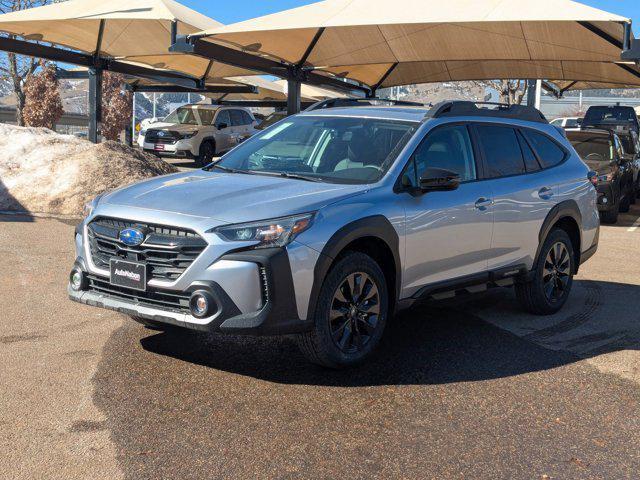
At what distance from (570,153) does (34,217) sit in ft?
24.0

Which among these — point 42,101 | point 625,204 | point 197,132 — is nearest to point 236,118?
point 197,132

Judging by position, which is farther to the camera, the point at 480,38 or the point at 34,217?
the point at 480,38

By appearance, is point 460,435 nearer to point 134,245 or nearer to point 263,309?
point 263,309

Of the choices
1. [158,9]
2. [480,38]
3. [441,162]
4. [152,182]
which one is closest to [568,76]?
[480,38]

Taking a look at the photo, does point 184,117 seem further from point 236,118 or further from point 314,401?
point 314,401

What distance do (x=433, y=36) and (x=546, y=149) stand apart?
9.42 meters

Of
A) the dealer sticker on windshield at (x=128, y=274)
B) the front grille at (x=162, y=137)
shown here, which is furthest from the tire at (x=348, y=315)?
the front grille at (x=162, y=137)

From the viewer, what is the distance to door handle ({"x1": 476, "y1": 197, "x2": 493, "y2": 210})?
6.21m

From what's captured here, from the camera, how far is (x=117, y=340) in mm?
5910

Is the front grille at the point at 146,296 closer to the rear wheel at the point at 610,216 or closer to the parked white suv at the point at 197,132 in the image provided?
the rear wheel at the point at 610,216

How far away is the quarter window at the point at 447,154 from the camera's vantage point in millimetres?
5922

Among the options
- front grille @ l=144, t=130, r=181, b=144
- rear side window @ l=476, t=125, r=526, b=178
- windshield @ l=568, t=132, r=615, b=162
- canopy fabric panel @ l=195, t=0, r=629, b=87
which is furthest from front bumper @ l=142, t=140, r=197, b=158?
rear side window @ l=476, t=125, r=526, b=178

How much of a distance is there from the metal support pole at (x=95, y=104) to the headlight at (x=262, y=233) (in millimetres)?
15255

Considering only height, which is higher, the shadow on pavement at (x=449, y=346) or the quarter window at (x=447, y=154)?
the quarter window at (x=447, y=154)
